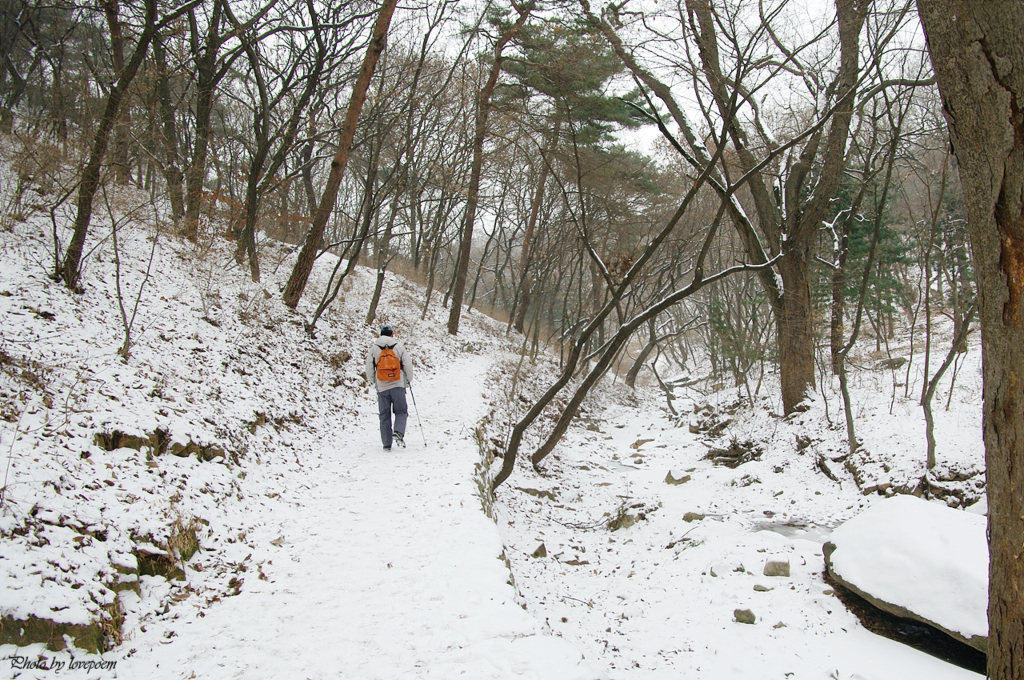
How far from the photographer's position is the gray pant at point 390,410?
→ 7.78 meters

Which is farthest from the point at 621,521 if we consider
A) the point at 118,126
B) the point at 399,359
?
the point at 118,126

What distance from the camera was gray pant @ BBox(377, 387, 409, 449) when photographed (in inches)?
306

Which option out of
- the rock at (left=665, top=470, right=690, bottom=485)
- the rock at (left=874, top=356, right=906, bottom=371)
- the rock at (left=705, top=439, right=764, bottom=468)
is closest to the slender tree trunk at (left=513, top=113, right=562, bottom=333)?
the rock at (left=705, top=439, right=764, bottom=468)

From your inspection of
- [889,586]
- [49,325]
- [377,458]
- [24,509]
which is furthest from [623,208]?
[24,509]

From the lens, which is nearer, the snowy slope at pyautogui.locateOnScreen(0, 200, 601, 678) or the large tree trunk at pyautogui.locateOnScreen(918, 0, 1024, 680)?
the large tree trunk at pyautogui.locateOnScreen(918, 0, 1024, 680)

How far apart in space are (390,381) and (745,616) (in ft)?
17.8

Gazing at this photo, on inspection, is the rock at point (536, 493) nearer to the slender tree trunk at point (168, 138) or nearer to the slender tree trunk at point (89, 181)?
the slender tree trunk at point (89, 181)

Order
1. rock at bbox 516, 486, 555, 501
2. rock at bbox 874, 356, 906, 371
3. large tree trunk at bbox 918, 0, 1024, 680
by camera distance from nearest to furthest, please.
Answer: large tree trunk at bbox 918, 0, 1024, 680, rock at bbox 516, 486, 555, 501, rock at bbox 874, 356, 906, 371

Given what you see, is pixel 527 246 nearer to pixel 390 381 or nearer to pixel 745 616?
pixel 390 381

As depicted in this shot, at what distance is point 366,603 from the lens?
12.8ft

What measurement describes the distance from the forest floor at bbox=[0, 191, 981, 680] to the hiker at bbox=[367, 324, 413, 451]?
0.41m

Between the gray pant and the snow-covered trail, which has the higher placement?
the gray pant

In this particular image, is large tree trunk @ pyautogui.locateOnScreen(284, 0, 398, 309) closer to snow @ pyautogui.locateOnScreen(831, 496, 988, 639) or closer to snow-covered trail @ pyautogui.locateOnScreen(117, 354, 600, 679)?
snow-covered trail @ pyautogui.locateOnScreen(117, 354, 600, 679)

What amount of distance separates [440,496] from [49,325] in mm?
4511
